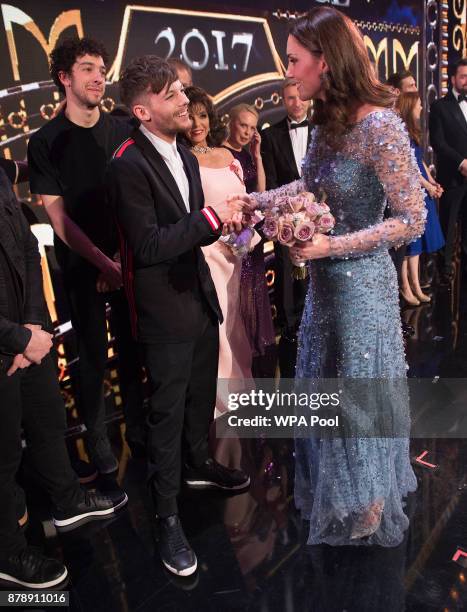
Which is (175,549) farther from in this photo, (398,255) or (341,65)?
(398,255)

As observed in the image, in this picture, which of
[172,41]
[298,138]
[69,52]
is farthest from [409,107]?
[69,52]

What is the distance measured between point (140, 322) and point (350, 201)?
37.5 inches

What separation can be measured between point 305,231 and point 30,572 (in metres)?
1.76

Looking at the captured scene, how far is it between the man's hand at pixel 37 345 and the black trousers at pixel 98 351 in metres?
0.69

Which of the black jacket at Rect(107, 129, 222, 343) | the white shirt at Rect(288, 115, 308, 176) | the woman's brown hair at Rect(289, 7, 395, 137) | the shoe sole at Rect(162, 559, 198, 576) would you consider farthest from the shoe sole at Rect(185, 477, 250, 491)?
the white shirt at Rect(288, 115, 308, 176)

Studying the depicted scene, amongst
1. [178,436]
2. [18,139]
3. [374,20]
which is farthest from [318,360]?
[374,20]

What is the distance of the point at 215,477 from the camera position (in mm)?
2980

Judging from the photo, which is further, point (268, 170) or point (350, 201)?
point (268, 170)

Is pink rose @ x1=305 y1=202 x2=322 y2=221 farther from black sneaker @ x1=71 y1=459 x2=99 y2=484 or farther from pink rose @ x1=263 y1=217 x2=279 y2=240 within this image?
black sneaker @ x1=71 y1=459 x2=99 y2=484

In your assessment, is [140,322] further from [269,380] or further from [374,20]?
[374,20]

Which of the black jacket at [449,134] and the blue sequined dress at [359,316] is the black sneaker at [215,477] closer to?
the blue sequined dress at [359,316]

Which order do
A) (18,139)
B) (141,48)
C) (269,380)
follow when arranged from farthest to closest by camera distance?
1. (141,48)
2. (269,380)
3. (18,139)

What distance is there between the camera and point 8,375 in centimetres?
223

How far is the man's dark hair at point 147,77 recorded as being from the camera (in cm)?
221
